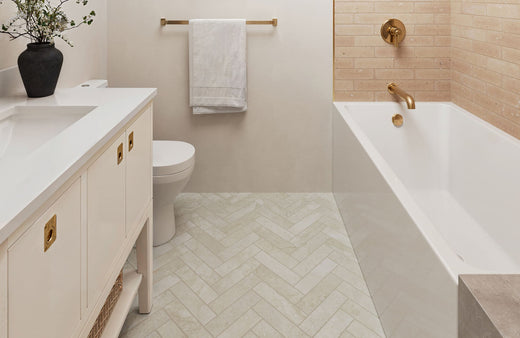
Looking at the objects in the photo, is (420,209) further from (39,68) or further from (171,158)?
(39,68)

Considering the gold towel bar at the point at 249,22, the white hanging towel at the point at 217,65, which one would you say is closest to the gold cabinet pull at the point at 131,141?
the white hanging towel at the point at 217,65

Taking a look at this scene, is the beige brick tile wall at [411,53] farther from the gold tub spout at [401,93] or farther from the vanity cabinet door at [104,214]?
the vanity cabinet door at [104,214]

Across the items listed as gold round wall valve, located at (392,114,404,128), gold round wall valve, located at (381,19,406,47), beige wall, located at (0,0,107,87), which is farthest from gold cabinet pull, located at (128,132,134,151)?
gold round wall valve, located at (381,19,406,47)

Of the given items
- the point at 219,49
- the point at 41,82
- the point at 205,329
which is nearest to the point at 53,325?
the point at 205,329

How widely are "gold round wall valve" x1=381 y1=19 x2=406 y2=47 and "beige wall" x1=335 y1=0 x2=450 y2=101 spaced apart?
1.1 inches

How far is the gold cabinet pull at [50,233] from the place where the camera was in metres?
0.76

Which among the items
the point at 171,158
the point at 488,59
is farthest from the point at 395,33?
the point at 171,158

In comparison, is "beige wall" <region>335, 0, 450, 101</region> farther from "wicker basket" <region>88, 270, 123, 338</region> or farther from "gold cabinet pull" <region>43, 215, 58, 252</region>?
"gold cabinet pull" <region>43, 215, 58, 252</region>

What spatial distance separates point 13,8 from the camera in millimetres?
Result: 1665

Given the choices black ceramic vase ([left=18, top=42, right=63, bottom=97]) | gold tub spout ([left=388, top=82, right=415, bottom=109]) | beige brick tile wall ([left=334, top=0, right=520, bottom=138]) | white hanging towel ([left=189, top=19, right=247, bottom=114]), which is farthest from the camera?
white hanging towel ([left=189, top=19, right=247, bottom=114])

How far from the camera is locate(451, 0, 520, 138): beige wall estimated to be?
2.00m

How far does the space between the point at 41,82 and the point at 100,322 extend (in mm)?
853

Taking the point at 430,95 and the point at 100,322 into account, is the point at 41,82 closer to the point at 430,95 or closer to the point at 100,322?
the point at 100,322

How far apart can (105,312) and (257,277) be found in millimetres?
748
